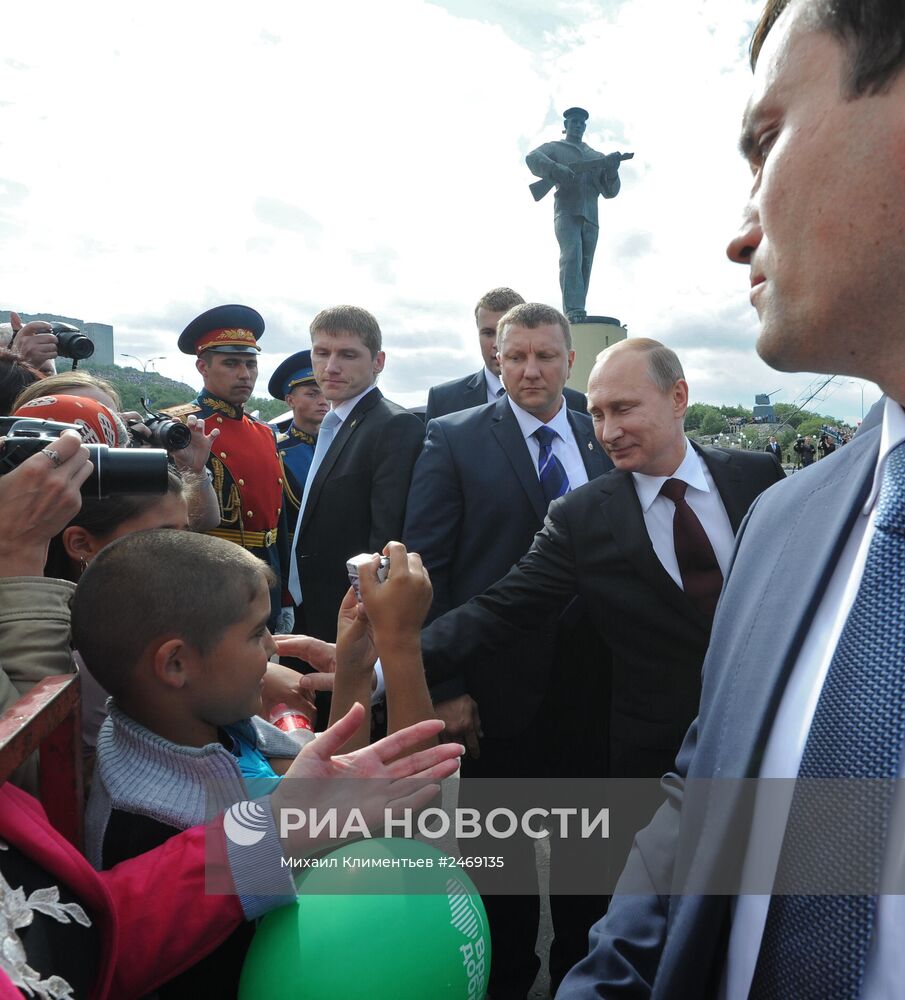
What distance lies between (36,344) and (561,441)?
263 centimetres

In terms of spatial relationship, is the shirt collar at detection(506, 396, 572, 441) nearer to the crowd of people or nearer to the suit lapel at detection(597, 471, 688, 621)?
the crowd of people

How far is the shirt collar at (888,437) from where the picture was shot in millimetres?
1057

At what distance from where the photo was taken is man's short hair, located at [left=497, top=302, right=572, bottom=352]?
378 centimetres

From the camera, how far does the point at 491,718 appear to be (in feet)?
10.3

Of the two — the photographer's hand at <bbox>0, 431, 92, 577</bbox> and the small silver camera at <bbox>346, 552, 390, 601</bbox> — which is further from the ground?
the photographer's hand at <bbox>0, 431, 92, 577</bbox>

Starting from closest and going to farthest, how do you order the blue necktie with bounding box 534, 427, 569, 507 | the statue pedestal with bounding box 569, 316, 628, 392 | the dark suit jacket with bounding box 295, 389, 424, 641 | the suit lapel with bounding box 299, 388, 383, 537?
1. the blue necktie with bounding box 534, 427, 569, 507
2. the dark suit jacket with bounding box 295, 389, 424, 641
3. the suit lapel with bounding box 299, 388, 383, 537
4. the statue pedestal with bounding box 569, 316, 628, 392

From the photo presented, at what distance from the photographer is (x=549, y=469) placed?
11.7 ft

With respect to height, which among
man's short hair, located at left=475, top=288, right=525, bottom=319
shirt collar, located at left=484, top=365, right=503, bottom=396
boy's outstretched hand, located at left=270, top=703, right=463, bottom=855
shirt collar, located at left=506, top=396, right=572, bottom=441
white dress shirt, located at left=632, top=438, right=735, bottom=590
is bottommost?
boy's outstretched hand, located at left=270, top=703, right=463, bottom=855

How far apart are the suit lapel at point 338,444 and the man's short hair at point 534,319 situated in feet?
2.96

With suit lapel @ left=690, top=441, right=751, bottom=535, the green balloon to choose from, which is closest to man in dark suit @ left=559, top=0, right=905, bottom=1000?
the green balloon

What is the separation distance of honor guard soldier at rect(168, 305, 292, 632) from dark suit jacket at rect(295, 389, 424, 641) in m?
0.61

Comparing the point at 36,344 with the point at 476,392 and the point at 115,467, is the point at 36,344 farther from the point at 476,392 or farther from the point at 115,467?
the point at 476,392


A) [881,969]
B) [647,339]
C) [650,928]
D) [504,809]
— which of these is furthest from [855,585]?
[504,809]

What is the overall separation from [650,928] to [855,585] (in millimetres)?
590
